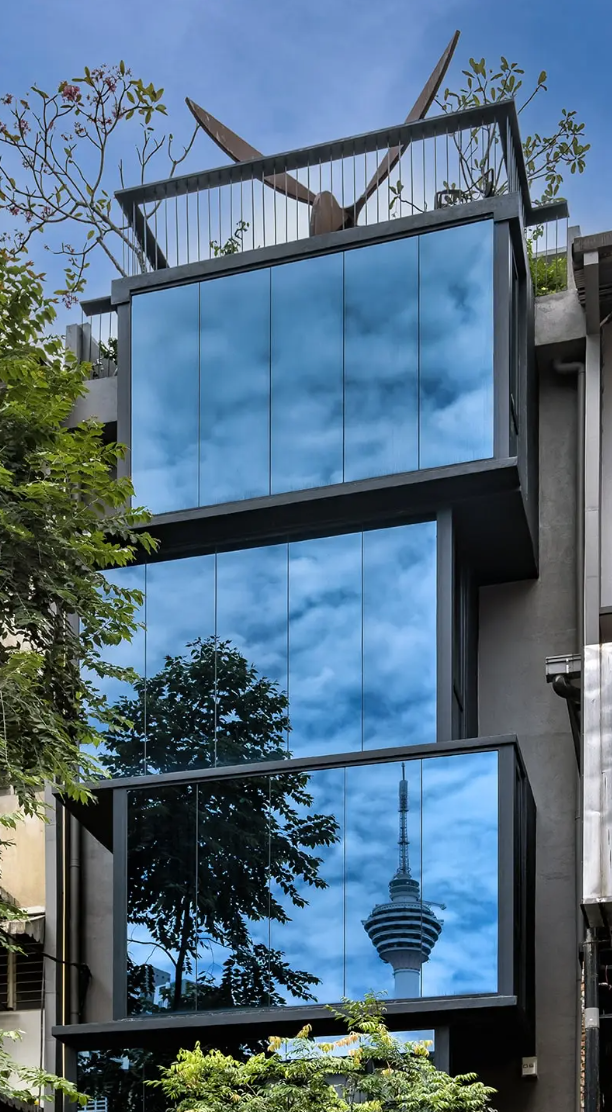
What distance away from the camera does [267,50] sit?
166 ft

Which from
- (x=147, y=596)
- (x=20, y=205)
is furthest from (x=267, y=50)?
(x=147, y=596)

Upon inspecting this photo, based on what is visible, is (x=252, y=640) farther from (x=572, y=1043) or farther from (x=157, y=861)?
(x=572, y=1043)

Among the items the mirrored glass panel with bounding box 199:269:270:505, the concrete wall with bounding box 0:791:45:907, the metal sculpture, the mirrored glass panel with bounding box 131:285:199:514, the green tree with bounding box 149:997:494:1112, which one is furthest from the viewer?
the concrete wall with bounding box 0:791:45:907

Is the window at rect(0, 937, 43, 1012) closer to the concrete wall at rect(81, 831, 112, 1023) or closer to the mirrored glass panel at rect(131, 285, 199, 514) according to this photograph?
the concrete wall at rect(81, 831, 112, 1023)

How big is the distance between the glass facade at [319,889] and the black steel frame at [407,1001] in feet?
0.38

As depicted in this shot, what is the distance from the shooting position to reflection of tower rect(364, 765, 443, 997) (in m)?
20.1

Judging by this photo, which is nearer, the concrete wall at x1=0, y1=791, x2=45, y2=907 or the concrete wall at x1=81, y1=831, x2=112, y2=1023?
the concrete wall at x1=81, y1=831, x2=112, y2=1023

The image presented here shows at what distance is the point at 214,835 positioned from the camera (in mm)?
21828

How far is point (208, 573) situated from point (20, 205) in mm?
8988

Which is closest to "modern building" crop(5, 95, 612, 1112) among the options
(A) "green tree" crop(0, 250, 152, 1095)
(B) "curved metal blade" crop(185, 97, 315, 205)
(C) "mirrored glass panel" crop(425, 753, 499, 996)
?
(C) "mirrored glass panel" crop(425, 753, 499, 996)

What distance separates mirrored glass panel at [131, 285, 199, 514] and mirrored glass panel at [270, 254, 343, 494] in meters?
1.29

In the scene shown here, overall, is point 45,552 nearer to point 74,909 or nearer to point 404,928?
point 404,928

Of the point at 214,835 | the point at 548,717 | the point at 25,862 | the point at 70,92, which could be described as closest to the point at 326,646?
the point at 214,835

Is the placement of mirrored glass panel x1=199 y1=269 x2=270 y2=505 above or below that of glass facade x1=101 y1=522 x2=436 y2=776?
above
